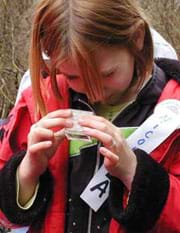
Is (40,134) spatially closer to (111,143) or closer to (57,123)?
(57,123)

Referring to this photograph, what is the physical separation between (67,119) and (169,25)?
6007 mm

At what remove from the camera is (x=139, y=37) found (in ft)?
6.57

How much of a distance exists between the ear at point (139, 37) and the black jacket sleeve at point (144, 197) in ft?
0.97

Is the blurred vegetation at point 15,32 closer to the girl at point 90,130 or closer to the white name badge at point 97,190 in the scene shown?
the girl at point 90,130

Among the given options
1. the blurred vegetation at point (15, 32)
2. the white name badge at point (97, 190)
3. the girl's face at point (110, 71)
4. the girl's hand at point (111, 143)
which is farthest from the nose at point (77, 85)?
the blurred vegetation at point (15, 32)

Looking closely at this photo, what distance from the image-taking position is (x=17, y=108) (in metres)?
2.11

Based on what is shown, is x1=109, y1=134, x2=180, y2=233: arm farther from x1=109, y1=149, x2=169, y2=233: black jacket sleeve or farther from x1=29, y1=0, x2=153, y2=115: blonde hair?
x1=29, y1=0, x2=153, y2=115: blonde hair

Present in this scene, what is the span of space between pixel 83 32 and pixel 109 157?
331mm

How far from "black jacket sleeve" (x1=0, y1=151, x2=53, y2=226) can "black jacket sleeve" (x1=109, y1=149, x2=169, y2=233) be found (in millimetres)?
203

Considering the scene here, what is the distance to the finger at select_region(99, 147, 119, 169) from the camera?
1854mm

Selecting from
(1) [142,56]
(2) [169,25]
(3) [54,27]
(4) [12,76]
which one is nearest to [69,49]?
(3) [54,27]

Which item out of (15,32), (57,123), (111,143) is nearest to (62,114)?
(57,123)

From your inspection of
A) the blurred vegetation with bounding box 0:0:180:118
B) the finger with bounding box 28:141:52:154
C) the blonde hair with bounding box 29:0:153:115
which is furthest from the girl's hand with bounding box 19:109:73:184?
the blurred vegetation with bounding box 0:0:180:118

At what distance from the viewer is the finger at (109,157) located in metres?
1.85
